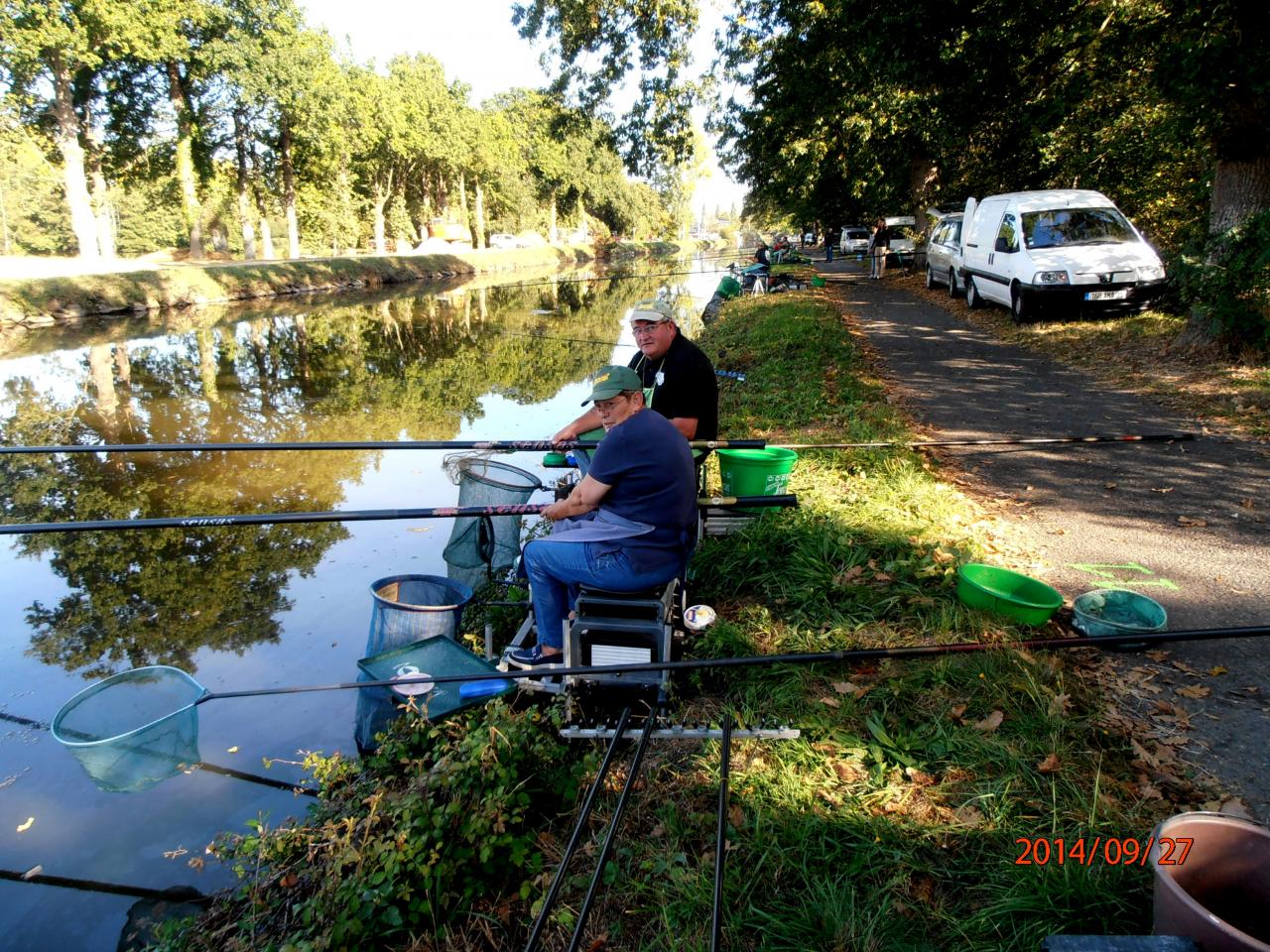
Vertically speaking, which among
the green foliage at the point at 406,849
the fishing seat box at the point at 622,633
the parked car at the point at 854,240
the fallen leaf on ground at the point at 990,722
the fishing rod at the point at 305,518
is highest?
the parked car at the point at 854,240

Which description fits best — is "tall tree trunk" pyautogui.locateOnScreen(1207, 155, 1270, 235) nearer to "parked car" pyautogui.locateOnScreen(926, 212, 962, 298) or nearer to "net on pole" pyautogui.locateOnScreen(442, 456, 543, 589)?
"parked car" pyautogui.locateOnScreen(926, 212, 962, 298)

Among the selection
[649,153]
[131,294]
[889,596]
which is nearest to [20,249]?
[131,294]

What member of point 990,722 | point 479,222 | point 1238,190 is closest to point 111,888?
point 990,722

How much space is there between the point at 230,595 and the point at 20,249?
90.6 metres

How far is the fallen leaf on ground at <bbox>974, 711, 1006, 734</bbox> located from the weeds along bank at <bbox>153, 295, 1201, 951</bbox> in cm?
1

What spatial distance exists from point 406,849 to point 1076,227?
46.7ft

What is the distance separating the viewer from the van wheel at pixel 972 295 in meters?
16.2

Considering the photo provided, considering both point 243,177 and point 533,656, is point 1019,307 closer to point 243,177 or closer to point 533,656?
point 533,656

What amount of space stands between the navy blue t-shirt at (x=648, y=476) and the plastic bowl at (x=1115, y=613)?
2.21 metres

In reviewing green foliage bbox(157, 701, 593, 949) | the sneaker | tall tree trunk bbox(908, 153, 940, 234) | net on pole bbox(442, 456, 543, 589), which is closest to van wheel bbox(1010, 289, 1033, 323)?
net on pole bbox(442, 456, 543, 589)

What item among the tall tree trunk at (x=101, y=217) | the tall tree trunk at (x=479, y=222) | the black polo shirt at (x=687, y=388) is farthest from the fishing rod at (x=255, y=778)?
the tall tree trunk at (x=479, y=222)

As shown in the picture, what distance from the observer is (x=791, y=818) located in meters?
3.19

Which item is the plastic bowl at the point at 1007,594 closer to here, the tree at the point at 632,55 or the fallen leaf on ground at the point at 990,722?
the fallen leaf on ground at the point at 990,722

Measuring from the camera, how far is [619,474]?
12.5ft
